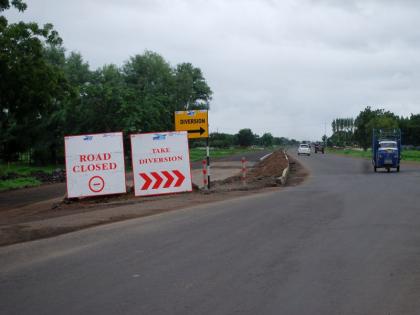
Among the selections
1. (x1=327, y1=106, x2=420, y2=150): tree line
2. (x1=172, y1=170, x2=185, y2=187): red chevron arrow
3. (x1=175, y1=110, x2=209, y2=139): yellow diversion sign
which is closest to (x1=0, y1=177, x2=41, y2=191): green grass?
(x1=175, y1=110, x2=209, y2=139): yellow diversion sign

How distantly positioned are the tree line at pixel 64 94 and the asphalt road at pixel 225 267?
590 inches

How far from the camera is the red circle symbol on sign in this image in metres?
19.1

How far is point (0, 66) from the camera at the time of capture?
24.6m

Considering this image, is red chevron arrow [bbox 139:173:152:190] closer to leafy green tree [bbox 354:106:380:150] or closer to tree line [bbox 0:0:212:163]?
tree line [bbox 0:0:212:163]

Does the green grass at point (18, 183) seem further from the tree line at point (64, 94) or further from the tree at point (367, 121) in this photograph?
the tree at point (367, 121)

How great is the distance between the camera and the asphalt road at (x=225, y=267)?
6156 millimetres

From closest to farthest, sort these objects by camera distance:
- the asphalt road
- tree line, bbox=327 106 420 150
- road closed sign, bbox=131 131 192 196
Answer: the asphalt road, road closed sign, bbox=131 131 192 196, tree line, bbox=327 106 420 150

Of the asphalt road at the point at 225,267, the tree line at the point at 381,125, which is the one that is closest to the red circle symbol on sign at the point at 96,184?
the asphalt road at the point at 225,267

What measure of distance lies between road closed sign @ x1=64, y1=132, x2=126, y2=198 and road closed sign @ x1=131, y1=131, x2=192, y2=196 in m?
0.69

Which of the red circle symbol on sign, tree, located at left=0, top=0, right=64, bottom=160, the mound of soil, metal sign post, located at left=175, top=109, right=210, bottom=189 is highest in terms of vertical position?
tree, located at left=0, top=0, right=64, bottom=160

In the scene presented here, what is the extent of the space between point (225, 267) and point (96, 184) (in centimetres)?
1197

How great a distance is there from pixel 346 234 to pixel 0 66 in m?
19.0

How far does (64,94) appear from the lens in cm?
2803

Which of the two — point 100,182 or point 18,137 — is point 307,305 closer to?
point 100,182
